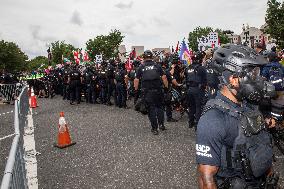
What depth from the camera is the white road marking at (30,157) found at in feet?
19.7

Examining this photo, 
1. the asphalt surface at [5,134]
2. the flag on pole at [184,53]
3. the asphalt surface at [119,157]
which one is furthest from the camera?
the flag on pole at [184,53]

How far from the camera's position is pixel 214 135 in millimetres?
2355

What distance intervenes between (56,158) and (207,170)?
18.3 ft

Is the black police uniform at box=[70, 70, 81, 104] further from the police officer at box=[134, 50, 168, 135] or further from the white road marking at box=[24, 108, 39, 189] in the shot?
the police officer at box=[134, 50, 168, 135]

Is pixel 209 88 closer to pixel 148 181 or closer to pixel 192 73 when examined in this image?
pixel 192 73

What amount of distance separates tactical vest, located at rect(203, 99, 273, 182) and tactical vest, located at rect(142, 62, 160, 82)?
6.54 meters

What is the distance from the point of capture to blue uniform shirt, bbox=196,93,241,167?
236 centimetres

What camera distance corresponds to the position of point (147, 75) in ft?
29.6

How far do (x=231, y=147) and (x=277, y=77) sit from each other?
14.7ft

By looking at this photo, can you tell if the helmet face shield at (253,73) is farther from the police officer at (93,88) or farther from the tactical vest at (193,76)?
the police officer at (93,88)

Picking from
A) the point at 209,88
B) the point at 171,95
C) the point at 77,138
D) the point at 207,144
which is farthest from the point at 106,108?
the point at 207,144

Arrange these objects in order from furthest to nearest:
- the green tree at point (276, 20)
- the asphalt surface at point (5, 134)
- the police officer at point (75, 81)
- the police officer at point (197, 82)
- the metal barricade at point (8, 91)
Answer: the green tree at point (276, 20) < the metal barricade at point (8, 91) < the police officer at point (75, 81) < the police officer at point (197, 82) < the asphalt surface at point (5, 134)

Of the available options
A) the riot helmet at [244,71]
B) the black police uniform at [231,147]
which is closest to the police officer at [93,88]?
the riot helmet at [244,71]

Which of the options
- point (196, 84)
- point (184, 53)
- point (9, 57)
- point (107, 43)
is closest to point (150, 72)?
point (196, 84)
